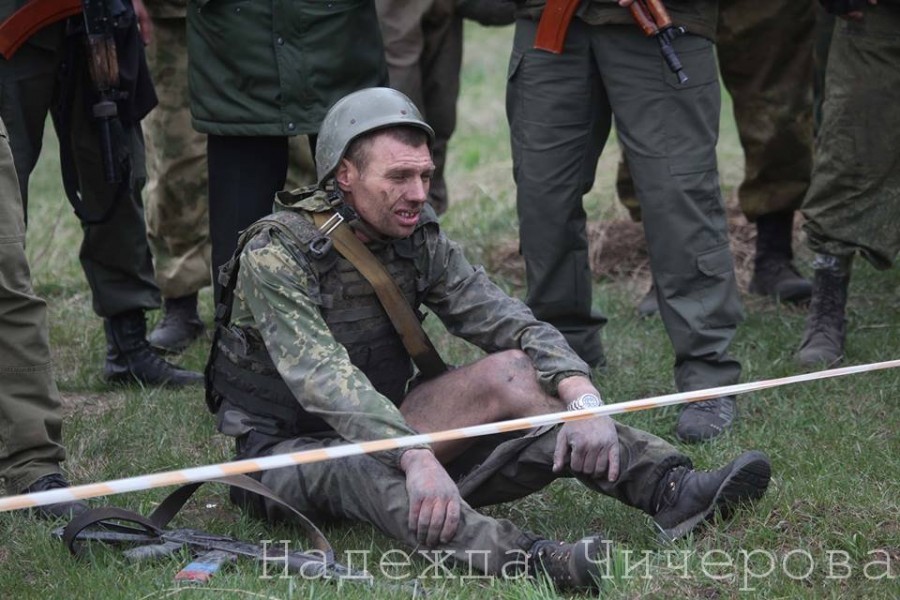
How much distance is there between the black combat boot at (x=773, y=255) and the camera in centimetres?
654

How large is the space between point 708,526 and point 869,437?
1085 millimetres

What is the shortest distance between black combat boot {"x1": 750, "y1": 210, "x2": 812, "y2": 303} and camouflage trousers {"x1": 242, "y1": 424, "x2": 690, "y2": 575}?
283cm

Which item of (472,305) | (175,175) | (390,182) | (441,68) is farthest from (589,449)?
(441,68)

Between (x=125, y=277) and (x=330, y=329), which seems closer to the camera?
(x=330, y=329)

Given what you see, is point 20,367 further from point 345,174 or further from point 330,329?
point 345,174

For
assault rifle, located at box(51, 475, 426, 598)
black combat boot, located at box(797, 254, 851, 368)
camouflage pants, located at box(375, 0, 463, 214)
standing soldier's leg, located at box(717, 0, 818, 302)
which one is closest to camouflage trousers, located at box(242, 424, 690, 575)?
assault rifle, located at box(51, 475, 426, 598)

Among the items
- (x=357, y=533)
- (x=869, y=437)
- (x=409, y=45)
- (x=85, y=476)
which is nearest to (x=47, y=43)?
(x=85, y=476)

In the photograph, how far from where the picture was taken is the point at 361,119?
3.99 m

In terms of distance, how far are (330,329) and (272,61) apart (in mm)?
1253

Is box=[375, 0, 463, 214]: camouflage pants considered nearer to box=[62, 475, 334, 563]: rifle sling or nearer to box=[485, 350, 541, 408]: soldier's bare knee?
box=[485, 350, 541, 408]: soldier's bare knee

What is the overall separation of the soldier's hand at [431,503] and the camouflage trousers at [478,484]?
0.05 m

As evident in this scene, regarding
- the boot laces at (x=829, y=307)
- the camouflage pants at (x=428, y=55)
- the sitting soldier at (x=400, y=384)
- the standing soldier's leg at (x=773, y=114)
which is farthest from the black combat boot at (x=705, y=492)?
the camouflage pants at (x=428, y=55)

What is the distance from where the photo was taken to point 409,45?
7004 mm

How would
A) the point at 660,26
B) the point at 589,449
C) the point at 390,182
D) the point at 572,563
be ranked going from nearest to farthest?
the point at 572,563
the point at 589,449
the point at 390,182
the point at 660,26
